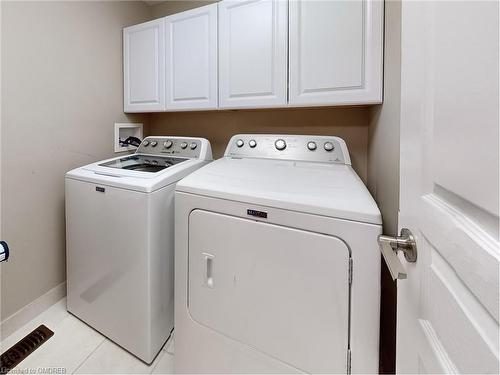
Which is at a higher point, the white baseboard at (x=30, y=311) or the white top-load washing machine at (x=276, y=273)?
the white top-load washing machine at (x=276, y=273)

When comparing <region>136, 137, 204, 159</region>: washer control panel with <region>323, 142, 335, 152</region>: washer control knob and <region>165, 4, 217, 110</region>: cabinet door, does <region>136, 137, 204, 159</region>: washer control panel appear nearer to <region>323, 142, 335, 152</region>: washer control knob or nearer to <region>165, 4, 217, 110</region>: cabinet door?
<region>165, 4, 217, 110</region>: cabinet door

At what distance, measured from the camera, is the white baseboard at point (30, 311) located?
1502mm

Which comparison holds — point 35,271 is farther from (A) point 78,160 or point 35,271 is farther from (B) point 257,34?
(B) point 257,34

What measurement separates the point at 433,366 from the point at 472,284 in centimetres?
24

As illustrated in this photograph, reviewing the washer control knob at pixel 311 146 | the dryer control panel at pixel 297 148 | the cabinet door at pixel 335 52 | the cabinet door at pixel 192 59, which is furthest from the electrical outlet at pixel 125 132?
the washer control knob at pixel 311 146

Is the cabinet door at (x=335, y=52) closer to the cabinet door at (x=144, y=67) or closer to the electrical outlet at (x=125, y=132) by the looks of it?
the cabinet door at (x=144, y=67)

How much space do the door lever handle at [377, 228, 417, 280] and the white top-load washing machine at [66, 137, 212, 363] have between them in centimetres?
110

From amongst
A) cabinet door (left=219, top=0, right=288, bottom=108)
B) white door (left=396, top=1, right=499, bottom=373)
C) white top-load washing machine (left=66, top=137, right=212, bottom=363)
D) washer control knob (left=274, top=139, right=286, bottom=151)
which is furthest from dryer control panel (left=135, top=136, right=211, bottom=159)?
white door (left=396, top=1, right=499, bottom=373)

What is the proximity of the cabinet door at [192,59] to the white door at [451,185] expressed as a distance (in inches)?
56.4

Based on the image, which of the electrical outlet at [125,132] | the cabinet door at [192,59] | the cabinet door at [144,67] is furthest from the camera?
the electrical outlet at [125,132]

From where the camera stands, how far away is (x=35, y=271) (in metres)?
1.65

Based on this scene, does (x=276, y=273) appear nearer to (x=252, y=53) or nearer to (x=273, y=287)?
(x=273, y=287)

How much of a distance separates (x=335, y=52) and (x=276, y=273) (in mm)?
1294

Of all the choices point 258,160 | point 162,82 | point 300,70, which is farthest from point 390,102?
point 162,82
